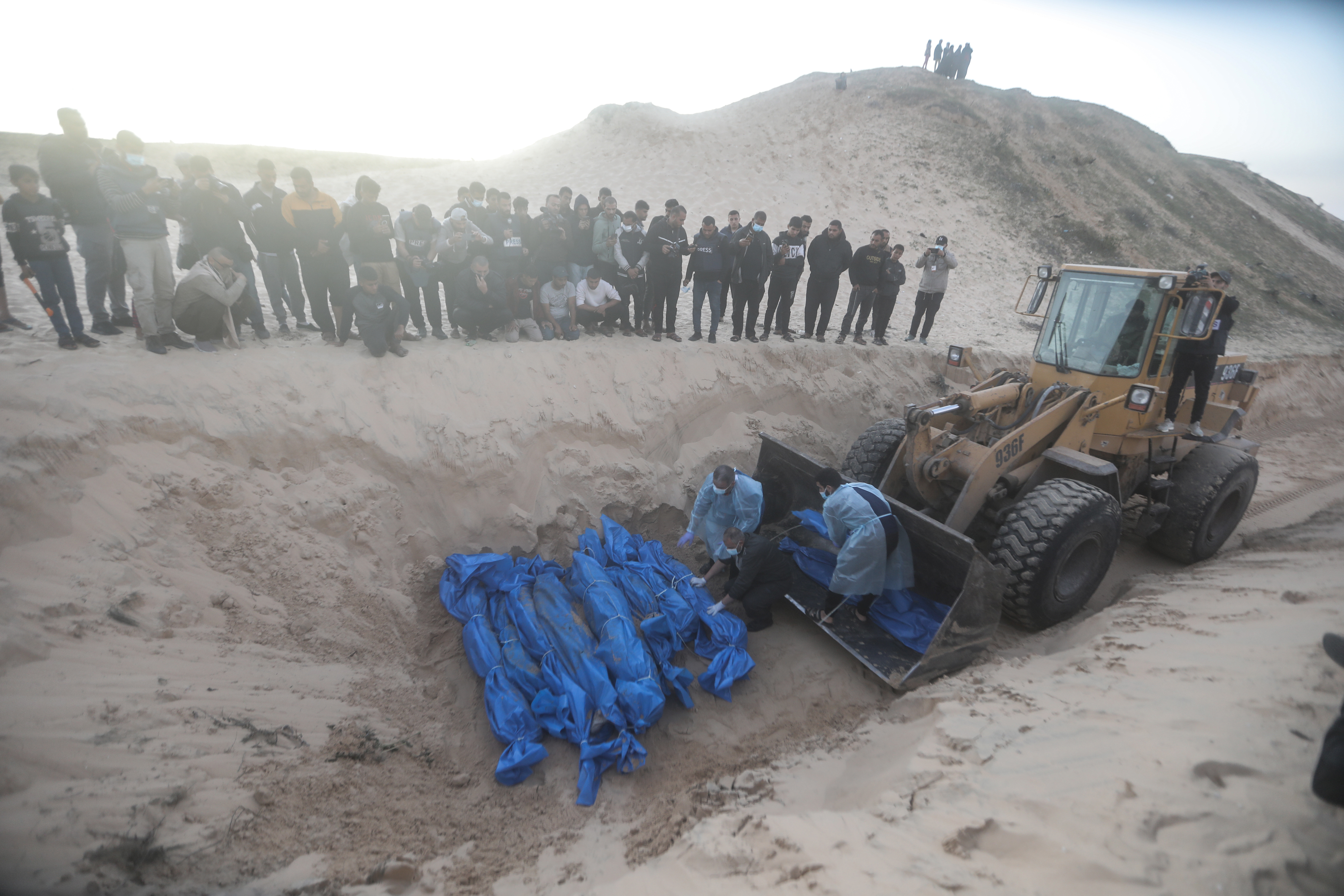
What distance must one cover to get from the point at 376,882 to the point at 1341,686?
488cm

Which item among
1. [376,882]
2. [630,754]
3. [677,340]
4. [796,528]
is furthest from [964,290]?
[376,882]

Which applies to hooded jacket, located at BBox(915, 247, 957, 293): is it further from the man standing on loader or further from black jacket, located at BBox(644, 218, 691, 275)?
black jacket, located at BBox(644, 218, 691, 275)

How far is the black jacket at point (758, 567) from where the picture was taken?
5141 millimetres

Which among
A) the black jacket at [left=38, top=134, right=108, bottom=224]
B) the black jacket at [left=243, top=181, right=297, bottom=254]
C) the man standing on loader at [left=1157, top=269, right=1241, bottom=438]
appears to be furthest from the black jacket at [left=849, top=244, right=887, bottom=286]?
the black jacket at [left=38, top=134, right=108, bottom=224]

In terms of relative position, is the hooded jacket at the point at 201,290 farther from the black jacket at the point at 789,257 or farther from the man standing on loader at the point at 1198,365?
the man standing on loader at the point at 1198,365

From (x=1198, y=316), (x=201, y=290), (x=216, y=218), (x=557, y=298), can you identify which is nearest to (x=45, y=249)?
(x=201, y=290)

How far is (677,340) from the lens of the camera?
7.87m

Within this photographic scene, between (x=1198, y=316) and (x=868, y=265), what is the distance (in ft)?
14.1

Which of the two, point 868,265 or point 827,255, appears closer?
point 827,255

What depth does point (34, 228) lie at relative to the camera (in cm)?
511

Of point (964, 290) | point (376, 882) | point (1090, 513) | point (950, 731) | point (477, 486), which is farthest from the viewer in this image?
point (964, 290)

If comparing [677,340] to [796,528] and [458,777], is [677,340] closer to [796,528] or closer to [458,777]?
[796,528]

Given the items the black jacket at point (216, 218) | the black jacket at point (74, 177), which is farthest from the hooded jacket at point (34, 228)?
the black jacket at point (216, 218)

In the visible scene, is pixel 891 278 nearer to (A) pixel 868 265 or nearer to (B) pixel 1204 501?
(A) pixel 868 265
